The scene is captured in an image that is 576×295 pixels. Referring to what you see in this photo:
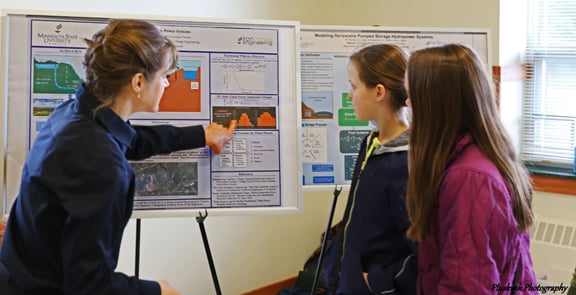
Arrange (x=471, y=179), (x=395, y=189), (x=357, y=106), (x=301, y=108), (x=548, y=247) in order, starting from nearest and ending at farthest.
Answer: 1. (x=471, y=179)
2. (x=395, y=189)
3. (x=357, y=106)
4. (x=301, y=108)
5. (x=548, y=247)

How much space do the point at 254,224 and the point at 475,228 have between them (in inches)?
89.5

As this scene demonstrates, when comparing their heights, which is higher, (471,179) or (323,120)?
(323,120)

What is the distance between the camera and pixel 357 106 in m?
1.83

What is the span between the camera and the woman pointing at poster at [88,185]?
4.62 ft

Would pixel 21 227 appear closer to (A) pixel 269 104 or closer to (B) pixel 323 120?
(A) pixel 269 104

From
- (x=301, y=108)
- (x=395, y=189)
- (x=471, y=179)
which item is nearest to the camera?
(x=471, y=179)

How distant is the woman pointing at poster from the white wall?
1230 millimetres

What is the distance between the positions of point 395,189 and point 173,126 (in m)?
0.80

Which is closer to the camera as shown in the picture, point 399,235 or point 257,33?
point 399,235

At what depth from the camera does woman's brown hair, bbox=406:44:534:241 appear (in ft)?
4.61

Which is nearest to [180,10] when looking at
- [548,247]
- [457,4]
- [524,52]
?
[457,4]

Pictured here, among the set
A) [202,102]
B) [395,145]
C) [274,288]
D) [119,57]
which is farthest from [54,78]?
[274,288]

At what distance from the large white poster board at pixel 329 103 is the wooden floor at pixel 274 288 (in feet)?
4.69

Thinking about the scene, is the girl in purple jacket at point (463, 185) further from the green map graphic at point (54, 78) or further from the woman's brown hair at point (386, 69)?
the green map graphic at point (54, 78)
